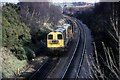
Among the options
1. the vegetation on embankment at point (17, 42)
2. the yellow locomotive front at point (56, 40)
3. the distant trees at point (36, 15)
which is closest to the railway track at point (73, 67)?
the yellow locomotive front at point (56, 40)

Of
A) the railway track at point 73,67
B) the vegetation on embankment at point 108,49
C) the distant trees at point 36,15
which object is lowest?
the railway track at point 73,67

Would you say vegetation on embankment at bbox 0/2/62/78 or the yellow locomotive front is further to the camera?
the yellow locomotive front

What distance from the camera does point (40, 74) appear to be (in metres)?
23.8

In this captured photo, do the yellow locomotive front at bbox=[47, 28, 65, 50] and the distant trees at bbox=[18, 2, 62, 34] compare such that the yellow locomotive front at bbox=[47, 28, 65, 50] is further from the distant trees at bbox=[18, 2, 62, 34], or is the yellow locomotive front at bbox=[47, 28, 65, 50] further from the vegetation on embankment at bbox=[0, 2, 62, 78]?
the distant trees at bbox=[18, 2, 62, 34]

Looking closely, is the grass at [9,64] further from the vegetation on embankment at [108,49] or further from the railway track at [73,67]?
the vegetation on embankment at [108,49]

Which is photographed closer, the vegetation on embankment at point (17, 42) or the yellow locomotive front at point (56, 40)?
the vegetation on embankment at point (17, 42)

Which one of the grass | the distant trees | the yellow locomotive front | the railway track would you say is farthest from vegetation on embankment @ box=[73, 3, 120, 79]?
the distant trees

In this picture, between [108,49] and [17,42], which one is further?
[17,42]

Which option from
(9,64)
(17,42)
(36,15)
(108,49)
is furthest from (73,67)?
(36,15)

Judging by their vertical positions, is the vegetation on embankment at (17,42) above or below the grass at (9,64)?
above

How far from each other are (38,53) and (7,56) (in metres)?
5.69

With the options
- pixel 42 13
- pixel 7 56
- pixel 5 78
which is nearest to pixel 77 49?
pixel 7 56

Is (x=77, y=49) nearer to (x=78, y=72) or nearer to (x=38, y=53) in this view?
(x=38, y=53)

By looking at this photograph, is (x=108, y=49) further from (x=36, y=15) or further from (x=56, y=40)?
(x=36, y=15)
